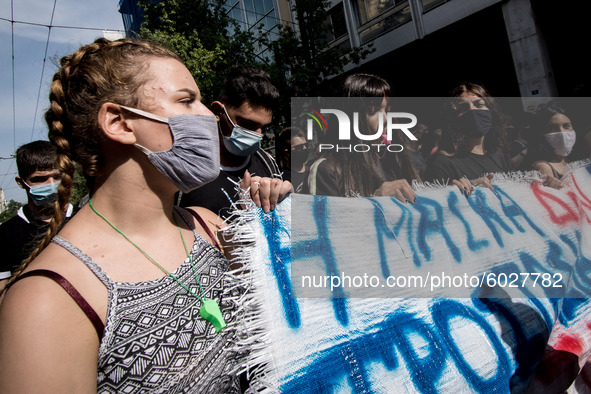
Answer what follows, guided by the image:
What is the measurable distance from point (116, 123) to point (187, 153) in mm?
213

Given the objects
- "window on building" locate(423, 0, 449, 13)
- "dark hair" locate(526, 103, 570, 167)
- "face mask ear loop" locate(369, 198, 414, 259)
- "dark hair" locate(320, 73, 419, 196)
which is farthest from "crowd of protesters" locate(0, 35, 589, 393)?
"window on building" locate(423, 0, 449, 13)

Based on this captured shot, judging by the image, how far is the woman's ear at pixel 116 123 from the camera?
1.08m

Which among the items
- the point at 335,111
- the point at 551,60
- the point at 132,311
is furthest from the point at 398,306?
the point at 551,60

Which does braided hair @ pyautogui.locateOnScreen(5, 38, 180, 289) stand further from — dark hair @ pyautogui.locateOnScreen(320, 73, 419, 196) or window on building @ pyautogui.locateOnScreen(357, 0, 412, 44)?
window on building @ pyautogui.locateOnScreen(357, 0, 412, 44)

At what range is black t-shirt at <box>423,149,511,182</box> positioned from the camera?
2081mm

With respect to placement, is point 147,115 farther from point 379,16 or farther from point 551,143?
point 379,16

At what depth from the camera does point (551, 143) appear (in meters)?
2.80

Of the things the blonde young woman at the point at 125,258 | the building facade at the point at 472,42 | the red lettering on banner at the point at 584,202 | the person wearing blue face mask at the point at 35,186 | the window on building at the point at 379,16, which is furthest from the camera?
the window on building at the point at 379,16

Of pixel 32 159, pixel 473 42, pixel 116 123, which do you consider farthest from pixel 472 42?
pixel 116 123

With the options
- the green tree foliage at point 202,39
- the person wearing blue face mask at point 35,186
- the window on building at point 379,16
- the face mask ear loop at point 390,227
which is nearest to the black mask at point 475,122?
the face mask ear loop at point 390,227

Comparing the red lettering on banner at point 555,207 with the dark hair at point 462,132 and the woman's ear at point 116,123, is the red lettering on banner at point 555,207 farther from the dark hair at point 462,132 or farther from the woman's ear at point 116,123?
the woman's ear at point 116,123

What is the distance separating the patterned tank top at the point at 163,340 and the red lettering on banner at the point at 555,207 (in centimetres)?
181

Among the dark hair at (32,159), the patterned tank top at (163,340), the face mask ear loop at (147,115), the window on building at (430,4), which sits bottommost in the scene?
the patterned tank top at (163,340)

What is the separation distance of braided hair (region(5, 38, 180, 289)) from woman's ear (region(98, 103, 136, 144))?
2 cm
